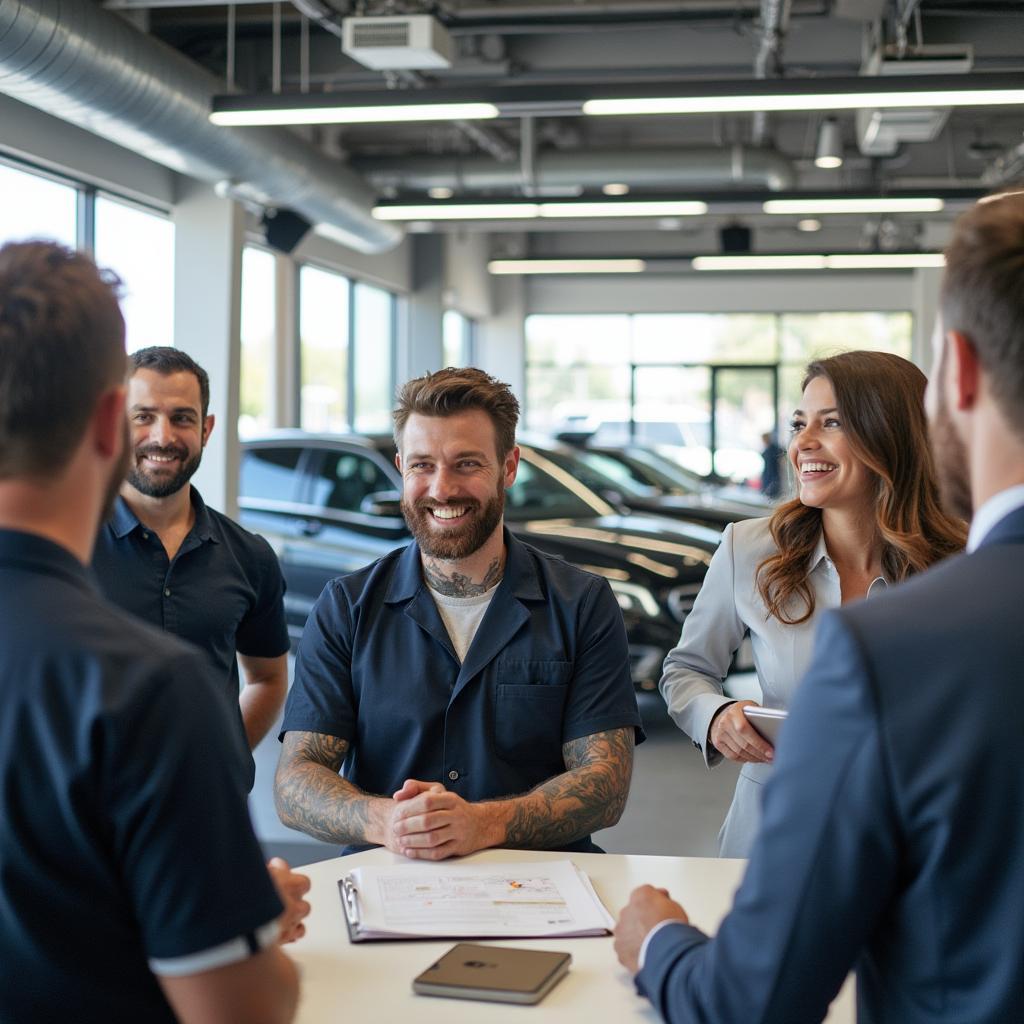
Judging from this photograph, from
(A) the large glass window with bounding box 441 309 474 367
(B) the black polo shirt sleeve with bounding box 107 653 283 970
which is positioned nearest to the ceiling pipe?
(B) the black polo shirt sleeve with bounding box 107 653 283 970

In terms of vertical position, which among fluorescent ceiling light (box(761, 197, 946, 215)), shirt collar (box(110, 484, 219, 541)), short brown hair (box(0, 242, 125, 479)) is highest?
fluorescent ceiling light (box(761, 197, 946, 215))

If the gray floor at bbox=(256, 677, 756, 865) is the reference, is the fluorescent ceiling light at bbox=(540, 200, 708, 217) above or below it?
above

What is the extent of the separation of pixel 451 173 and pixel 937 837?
450 inches

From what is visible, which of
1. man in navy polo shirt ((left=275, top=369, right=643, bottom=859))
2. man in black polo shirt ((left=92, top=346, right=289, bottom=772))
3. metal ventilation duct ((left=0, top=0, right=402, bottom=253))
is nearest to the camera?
man in navy polo shirt ((left=275, top=369, right=643, bottom=859))

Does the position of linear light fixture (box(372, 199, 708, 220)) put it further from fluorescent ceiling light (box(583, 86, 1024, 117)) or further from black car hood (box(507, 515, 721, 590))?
fluorescent ceiling light (box(583, 86, 1024, 117))

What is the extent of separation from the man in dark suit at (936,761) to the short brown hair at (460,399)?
5.76 ft

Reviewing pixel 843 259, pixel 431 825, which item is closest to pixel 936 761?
pixel 431 825

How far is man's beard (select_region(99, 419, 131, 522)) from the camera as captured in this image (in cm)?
113

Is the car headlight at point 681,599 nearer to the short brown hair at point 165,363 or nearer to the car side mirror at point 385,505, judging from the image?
the car side mirror at point 385,505

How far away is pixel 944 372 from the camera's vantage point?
1.13 metres

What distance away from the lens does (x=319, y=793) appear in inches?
99.0

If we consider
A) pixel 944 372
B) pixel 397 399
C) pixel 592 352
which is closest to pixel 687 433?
pixel 592 352

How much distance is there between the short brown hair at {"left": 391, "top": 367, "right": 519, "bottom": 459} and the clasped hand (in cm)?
88

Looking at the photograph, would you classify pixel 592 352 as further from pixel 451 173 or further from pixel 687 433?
pixel 451 173
